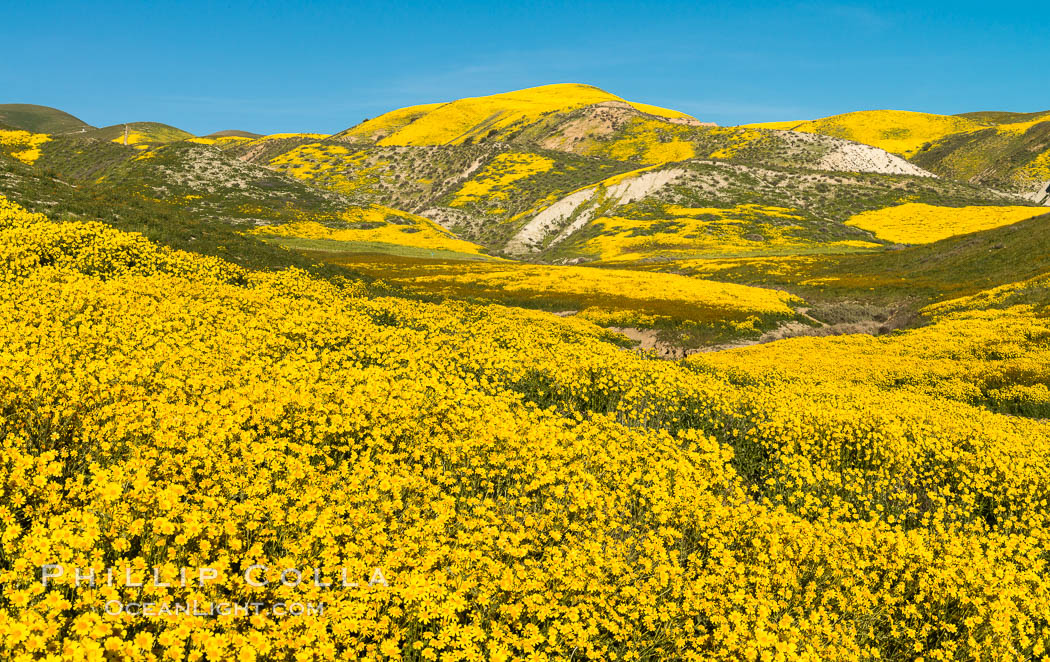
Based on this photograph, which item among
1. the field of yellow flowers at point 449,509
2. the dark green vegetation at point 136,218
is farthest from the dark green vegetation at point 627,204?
the field of yellow flowers at point 449,509

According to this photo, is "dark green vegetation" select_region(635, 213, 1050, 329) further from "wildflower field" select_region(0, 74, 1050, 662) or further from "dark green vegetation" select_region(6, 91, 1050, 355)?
"wildflower field" select_region(0, 74, 1050, 662)

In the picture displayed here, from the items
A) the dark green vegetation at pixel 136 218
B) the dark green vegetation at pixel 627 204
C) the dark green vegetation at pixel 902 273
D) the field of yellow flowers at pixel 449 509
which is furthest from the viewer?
the dark green vegetation at pixel 902 273

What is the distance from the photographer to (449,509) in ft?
22.7

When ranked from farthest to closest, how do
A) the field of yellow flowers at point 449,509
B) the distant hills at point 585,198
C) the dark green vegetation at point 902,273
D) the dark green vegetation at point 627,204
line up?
1. the distant hills at point 585,198
2. the dark green vegetation at point 902,273
3. the dark green vegetation at point 627,204
4. the field of yellow flowers at point 449,509

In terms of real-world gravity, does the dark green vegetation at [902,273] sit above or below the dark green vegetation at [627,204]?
below

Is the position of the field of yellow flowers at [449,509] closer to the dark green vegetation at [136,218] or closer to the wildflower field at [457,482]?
the wildflower field at [457,482]

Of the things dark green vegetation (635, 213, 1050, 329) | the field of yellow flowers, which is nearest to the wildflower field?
the field of yellow flowers

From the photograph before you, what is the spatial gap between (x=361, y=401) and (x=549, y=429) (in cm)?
362

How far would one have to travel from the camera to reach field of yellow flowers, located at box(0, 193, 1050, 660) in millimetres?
4980

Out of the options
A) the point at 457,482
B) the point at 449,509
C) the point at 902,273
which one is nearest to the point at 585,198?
the point at 902,273

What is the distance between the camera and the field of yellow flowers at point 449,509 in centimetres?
498

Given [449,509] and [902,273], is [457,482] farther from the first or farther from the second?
[902,273]

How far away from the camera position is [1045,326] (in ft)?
100.0

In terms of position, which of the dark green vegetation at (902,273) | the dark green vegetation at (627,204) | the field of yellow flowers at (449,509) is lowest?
the field of yellow flowers at (449,509)
